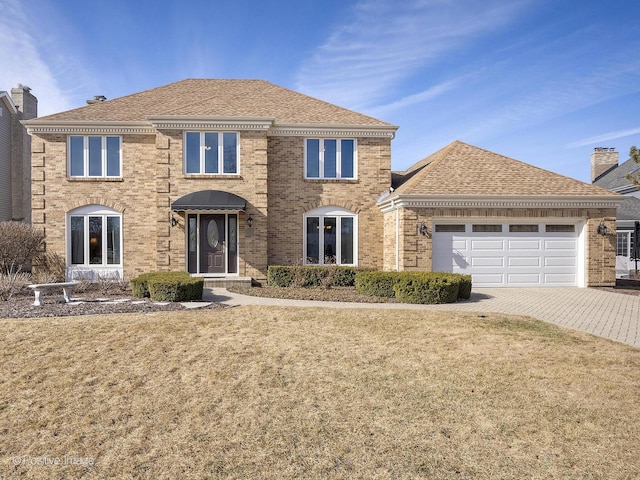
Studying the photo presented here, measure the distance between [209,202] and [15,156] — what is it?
59.4 ft

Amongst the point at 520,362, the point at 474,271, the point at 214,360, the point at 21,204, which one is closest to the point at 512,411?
the point at 520,362

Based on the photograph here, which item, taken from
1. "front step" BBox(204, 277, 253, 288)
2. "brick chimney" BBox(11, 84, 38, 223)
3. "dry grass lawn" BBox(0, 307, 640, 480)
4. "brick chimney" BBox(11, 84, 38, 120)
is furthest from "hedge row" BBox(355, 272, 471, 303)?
"brick chimney" BBox(11, 84, 38, 120)

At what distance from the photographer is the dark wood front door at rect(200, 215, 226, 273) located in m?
16.3

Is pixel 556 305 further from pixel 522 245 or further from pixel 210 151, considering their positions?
pixel 210 151

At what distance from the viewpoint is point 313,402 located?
5.32 meters

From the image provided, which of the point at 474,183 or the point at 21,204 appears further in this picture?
the point at 21,204

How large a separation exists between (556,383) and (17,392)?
7.83 metres

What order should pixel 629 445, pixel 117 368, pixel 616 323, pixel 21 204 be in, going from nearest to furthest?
pixel 629 445 < pixel 117 368 < pixel 616 323 < pixel 21 204

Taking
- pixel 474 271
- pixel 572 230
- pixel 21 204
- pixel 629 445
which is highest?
pixel 21 204

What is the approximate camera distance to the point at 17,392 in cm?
556

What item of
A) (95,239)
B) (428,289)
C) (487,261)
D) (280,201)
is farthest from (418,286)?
(95,239)

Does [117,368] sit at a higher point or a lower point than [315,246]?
lower

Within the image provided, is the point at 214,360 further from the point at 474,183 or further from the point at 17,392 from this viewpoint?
the point at 474,183

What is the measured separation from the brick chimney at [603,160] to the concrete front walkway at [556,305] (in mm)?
21751
